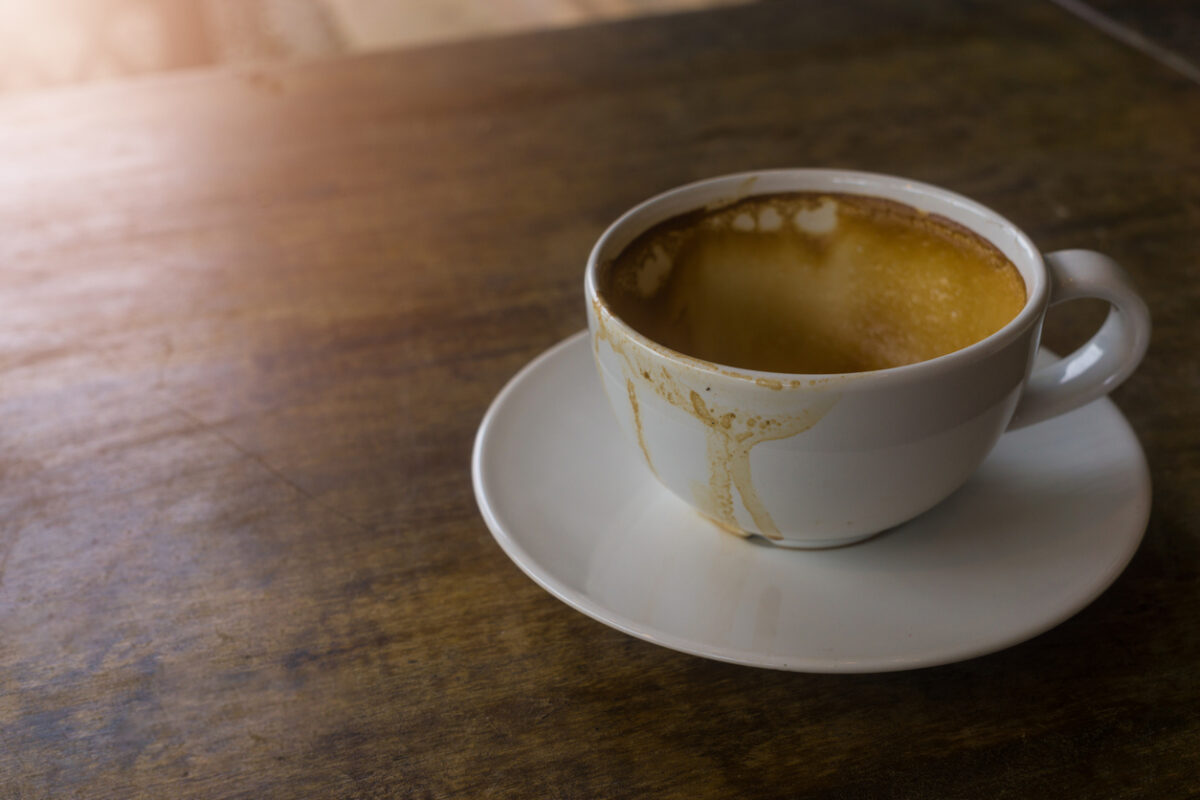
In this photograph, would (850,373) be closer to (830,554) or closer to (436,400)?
(830,554)

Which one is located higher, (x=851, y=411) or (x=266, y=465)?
(x=851, y=411)

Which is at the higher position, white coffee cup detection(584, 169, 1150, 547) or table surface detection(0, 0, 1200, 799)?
white coffee cup detection(584, 169, 1150, 547)

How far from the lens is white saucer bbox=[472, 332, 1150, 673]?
0.39 meters

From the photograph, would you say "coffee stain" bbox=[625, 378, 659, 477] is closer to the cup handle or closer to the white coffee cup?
the white coffee cup

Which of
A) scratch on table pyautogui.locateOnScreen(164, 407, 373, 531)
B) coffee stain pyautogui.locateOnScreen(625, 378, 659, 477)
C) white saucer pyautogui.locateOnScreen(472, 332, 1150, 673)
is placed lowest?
scratch on table pyautogui.locateOnScreen(164, 407, 373, 531)

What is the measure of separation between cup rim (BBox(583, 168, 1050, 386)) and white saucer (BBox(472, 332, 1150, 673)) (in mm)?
79

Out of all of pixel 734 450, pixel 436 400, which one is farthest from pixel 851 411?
pixel 436 400

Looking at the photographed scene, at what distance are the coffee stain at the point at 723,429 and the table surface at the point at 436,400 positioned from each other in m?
0.07

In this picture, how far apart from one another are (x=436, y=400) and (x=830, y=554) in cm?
27

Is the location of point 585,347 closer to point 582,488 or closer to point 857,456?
point 582,488

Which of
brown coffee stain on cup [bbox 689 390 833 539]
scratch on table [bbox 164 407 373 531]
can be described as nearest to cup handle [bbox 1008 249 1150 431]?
brown coffee stain on cup [bbox 689 390 833 539]

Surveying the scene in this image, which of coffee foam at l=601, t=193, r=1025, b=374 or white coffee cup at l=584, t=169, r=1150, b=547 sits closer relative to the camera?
white coffee cup at l=584, t=169, r=1150, b=547

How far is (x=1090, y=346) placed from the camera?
0.48m

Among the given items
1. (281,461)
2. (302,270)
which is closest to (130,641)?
(281,461)
